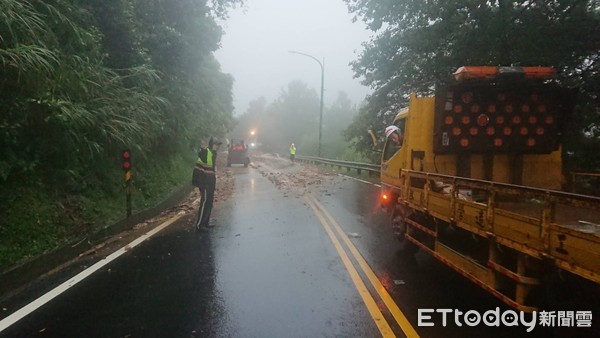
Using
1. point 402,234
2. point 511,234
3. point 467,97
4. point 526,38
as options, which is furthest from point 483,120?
point 526,38

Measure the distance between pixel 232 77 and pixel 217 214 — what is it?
32997 mm

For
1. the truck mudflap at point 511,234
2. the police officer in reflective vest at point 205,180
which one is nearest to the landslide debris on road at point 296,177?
the police officer in reflective vest at point 205,180

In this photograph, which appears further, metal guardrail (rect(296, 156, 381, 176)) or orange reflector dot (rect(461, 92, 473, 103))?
metal guardrail (rect(296, 156, 381, 176))

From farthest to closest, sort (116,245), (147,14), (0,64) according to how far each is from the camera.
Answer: (147,14) → (116,245) → (0,64)

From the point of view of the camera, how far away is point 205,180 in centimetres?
867

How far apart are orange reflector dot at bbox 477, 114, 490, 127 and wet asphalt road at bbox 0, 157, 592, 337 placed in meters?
2.30

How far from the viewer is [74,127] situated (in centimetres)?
814

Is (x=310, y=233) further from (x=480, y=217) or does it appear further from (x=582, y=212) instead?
(x=582, y=212)

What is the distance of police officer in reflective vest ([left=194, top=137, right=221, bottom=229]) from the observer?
28.1ft

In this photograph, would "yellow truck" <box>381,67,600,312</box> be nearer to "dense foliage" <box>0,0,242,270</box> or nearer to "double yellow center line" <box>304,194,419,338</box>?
"double yellow center line" <box>304,194,419,338</box>

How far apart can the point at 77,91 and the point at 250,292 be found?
6396 mm

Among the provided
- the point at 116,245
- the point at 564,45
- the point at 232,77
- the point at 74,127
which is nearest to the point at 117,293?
the point at 116,245

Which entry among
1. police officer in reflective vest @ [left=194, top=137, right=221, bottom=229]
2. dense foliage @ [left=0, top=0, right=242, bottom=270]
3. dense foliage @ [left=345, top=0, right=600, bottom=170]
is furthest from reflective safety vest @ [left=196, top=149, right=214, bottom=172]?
dense foliage @ [left=345, top=0, right=600, bottom=170]

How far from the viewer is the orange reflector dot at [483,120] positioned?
612 cm
